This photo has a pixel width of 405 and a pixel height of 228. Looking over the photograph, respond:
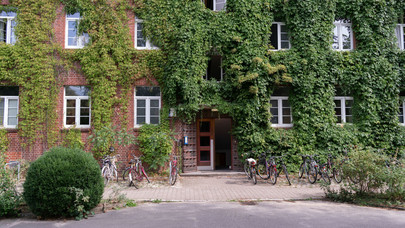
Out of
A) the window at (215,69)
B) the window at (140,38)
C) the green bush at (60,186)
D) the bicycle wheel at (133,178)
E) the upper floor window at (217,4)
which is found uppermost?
the upper floor window at (217,4)

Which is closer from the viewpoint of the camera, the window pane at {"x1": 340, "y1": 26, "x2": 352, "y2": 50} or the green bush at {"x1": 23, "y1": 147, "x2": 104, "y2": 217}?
the green bush at {"x1": 23, "y1": 147, "x2": 104, "y2": 217}

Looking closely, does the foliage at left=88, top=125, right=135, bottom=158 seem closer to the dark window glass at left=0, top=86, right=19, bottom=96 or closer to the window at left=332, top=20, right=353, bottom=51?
the dark window glass at left=0, top=86, right=19, bottom=96

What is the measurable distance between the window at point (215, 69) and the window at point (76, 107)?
5.57 metres

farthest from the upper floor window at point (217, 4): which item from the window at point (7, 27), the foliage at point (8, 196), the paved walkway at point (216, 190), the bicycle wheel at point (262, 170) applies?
the foliage at point (8, 196)

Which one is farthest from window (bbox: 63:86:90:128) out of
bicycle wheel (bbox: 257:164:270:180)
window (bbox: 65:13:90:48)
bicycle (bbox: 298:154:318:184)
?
bicycle (bbox: 298:154:318:184)

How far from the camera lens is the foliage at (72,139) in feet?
36.9

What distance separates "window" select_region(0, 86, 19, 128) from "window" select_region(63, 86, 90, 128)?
6.92ft

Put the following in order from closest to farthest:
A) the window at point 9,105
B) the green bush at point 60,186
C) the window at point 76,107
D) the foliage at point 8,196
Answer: the green bush at point 60,186
the foliage at point 8,196
the window at point 9,105
the window at point 76,107

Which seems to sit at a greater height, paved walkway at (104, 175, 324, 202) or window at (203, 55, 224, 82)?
window at (203, 55, 224, 82)

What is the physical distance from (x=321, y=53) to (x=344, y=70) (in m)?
1.38

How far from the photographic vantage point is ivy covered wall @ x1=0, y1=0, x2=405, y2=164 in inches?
444

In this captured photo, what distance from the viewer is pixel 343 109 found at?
12.8 m

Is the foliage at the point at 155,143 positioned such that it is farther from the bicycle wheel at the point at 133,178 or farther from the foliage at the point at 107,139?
the bicycle wheel at the point at 133,178

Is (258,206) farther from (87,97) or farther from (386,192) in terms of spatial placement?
(87,97)
